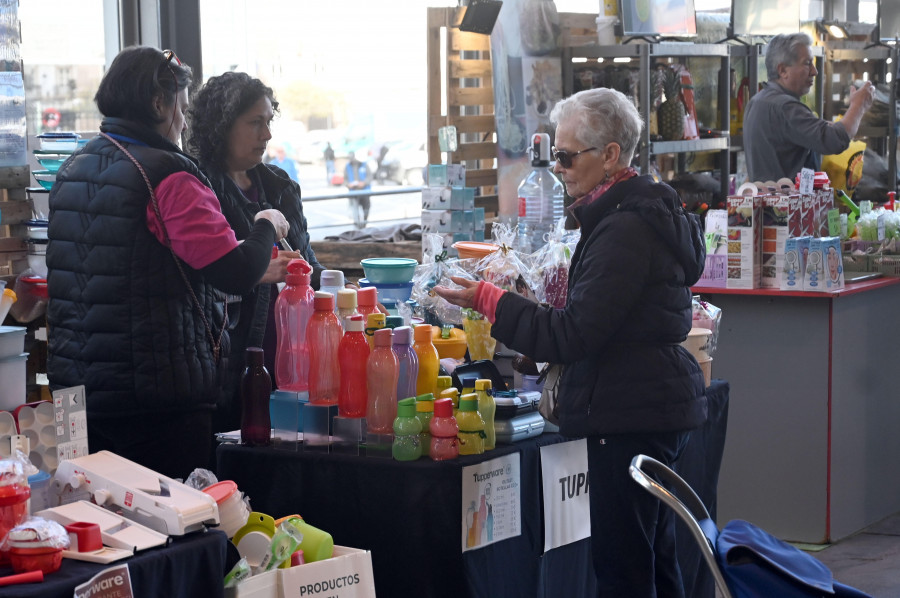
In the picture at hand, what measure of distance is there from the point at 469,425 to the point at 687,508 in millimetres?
749

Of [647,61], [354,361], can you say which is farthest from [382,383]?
[647,61]

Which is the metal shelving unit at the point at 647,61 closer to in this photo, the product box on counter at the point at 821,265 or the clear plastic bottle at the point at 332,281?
the product box on counter at the point at 821,265

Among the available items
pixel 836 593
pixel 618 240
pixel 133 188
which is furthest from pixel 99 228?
pixel 836 593

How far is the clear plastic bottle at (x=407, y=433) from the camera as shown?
9.07 ft

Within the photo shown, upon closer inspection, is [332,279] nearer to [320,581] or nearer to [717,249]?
[320,581]

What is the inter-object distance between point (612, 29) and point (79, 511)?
4779mm

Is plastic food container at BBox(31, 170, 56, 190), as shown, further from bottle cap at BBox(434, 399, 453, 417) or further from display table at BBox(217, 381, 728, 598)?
bottle cap at BBox(434, 399, 453, 417)

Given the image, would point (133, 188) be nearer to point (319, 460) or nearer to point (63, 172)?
point (63, 172)

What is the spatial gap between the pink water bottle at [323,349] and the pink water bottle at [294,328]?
0.06 meters

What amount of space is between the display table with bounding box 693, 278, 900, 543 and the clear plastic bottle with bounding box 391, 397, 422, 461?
7.53ft

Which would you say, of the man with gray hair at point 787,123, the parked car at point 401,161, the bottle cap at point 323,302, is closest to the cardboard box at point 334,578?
the bottle cap at point 323,302

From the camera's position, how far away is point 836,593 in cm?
197

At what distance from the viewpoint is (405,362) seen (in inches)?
114

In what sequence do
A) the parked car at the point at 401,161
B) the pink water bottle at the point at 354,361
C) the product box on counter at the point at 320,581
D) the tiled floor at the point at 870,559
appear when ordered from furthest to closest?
the parked car at the point at 401,161 < the tiled floor at the point at 870,559 < the pink water bottle at the point at 354,361 < the product box on counter at the point at 320,581
